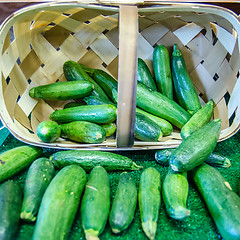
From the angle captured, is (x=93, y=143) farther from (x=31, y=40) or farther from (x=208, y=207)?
(x=31, y=40)

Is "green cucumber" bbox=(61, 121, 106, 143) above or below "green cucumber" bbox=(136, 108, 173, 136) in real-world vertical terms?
above

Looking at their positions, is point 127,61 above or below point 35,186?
above

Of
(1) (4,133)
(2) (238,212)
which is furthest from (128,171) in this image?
(1) (4,133)

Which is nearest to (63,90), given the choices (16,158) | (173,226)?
(16,158)

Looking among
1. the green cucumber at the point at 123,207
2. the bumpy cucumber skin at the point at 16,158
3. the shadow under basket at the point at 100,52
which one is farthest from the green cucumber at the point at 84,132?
the green cucumber at the point at 123,207

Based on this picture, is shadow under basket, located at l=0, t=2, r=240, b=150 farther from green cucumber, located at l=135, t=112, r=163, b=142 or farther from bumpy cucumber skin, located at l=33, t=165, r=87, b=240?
bumpy cucumber skin, located at l=33, t=165, r=87, b=240

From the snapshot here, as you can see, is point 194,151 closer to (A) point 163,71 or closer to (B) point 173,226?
(B) point 173,226

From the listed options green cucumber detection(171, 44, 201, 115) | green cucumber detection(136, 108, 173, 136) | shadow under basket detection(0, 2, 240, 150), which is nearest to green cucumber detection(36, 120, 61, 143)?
shadow under basket detection(0, 2, 240, 150)
